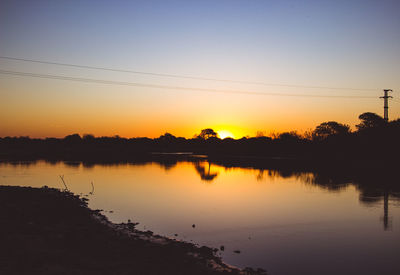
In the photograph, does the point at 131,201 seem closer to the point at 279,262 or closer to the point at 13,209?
the point at 13,209

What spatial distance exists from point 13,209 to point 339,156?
71.6 meters

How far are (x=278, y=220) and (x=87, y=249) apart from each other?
39.1 feet

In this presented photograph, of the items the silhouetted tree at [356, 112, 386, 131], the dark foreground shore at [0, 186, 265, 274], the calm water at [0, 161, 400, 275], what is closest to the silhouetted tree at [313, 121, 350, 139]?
the silhouetted tree at [356, 112, 386, 131]

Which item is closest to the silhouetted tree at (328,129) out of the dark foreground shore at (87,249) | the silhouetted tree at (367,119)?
the silhouetted tree at (367,119)

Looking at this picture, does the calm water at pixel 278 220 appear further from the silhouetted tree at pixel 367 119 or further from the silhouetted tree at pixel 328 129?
the silhouetted tree at pixel 328 129

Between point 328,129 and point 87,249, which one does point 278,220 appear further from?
point 328,129

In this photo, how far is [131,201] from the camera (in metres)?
25.5

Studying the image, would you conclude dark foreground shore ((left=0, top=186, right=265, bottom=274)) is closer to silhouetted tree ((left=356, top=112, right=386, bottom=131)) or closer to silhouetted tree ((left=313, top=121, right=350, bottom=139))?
silhouetted tree ((left=356, top=112, right=386, bottom=131))

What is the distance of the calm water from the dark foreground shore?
1.60 meters

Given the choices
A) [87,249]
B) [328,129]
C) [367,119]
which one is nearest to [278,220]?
[87,249]

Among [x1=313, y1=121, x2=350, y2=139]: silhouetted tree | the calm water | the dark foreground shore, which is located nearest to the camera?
the dark foreground shore

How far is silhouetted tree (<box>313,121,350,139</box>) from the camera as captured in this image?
108 meters

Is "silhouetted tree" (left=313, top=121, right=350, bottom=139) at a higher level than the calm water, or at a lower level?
higher

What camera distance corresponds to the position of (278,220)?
1936 centimetres
